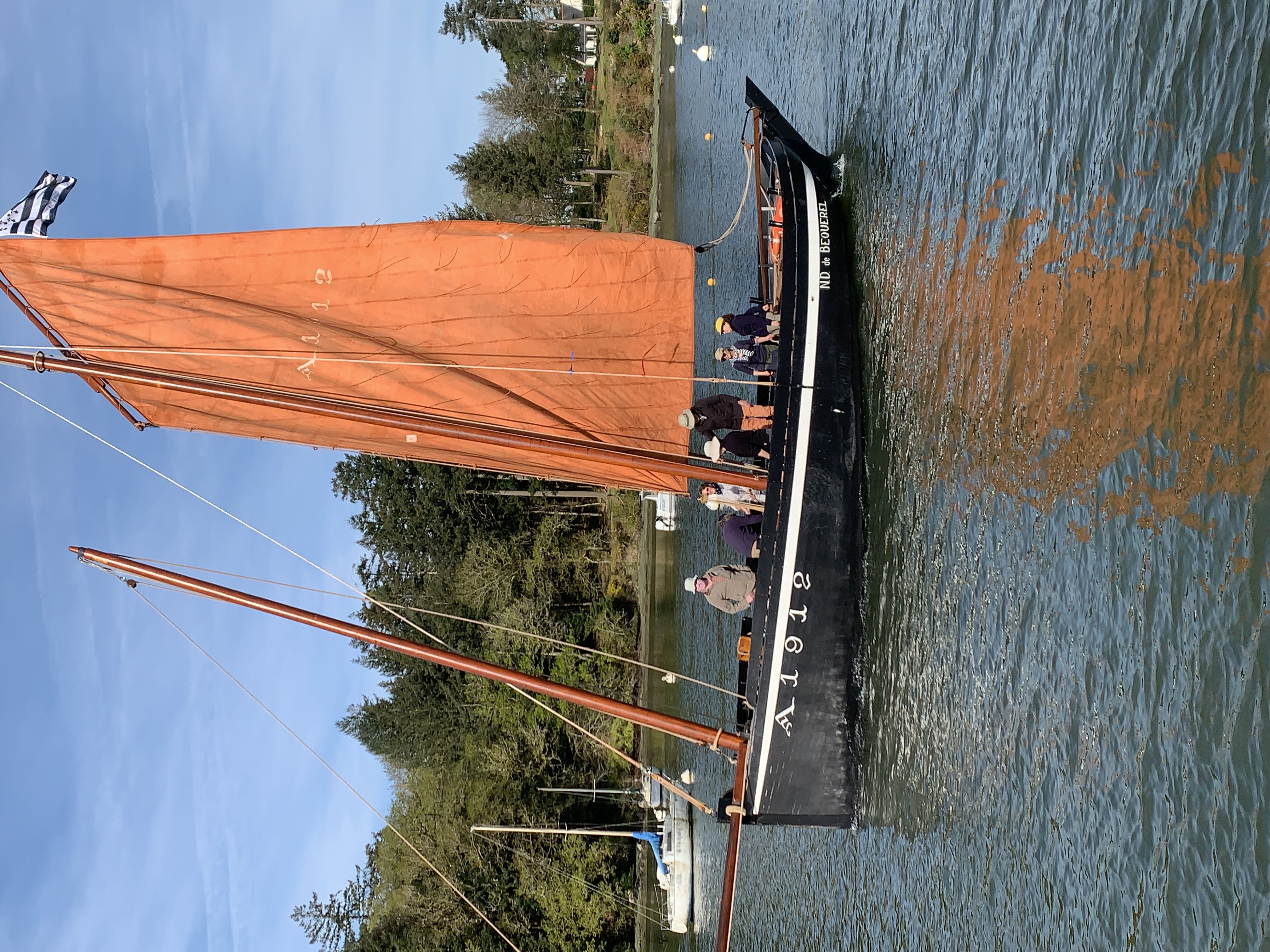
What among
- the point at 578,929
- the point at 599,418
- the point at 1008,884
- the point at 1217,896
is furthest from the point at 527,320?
the point at 578,929

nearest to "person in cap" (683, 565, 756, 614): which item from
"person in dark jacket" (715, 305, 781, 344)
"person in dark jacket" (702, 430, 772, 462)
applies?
"person in dark jacket" (702, 430, 772, 462)

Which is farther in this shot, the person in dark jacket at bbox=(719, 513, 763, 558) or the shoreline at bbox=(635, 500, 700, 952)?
the shoreline at bbox=(635, 500, 700, 952)

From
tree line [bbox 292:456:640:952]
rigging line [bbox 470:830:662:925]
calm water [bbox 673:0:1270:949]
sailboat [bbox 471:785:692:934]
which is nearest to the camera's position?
calm water [bbox 673:0:1270:949]

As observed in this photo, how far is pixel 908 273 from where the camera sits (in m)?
9.06

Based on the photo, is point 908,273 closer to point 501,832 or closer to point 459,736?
point 501,832

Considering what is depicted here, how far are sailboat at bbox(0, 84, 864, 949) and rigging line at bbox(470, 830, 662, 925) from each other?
15.0 m

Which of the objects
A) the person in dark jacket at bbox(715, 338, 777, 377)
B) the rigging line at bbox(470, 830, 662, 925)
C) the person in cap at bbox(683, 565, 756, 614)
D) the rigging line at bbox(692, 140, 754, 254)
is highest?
the rigging line at bbox(692, 140, 754, 254)

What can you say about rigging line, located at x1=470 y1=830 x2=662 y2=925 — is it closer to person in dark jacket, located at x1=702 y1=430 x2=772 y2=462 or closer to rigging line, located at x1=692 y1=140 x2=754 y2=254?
person in dark jacket, located at x1=702 y1=430 x2=772 y2=462

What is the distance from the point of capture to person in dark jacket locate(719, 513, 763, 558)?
10.8 metres

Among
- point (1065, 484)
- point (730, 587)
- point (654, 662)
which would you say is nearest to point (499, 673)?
point (730, 587)

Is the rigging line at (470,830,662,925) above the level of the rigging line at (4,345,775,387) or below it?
below

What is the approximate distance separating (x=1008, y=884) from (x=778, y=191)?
322 inches

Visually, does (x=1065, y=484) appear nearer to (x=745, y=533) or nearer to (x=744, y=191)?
(x=745, y=533)

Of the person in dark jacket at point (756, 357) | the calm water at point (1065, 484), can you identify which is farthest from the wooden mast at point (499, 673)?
the person in dark jacket at point (756, 357)
